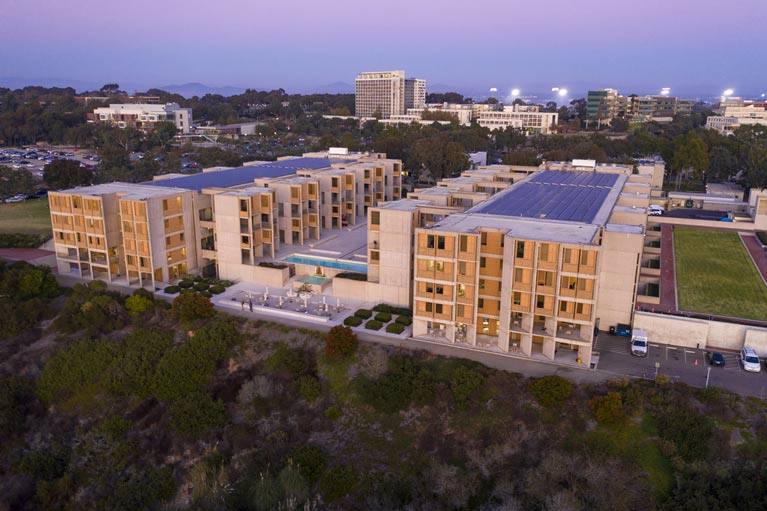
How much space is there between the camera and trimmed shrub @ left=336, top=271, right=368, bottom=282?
5475 cm

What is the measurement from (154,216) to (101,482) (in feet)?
86.5

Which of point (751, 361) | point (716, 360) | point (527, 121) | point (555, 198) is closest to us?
point (751, 361)

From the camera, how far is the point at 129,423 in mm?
40781

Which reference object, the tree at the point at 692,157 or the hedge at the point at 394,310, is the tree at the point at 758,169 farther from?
the hedge at the point at 394,310

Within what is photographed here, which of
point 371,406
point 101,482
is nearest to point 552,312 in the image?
point 371,406

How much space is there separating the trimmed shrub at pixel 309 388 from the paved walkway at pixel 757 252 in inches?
1826

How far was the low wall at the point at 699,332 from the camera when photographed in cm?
4106

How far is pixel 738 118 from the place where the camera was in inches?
6905

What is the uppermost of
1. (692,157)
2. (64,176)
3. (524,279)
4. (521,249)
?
→ (692,157)

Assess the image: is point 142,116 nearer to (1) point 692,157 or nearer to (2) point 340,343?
(1) point 692,157

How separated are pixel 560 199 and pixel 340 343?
3082cm

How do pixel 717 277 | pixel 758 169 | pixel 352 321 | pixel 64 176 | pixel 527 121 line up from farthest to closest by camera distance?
pixel 527 121, pixel 758 169, pixel 64 176, pixel 717 277, pixel 352 321

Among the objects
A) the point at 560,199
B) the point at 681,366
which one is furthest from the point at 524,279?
the point at 560,199

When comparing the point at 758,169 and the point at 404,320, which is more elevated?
the point at 758,169
